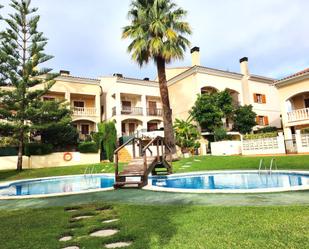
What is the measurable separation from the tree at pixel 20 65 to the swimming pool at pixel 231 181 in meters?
13.4

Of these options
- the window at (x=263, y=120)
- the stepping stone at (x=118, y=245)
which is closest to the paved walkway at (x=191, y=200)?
the stepping stone at (x=118, y=245)

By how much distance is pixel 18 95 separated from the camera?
20141 millimetres

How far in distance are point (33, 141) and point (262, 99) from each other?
28.5m

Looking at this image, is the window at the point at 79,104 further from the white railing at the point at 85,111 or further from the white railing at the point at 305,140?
the white railing at the point at 305,140

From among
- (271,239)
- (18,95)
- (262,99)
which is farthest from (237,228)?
(262,99)

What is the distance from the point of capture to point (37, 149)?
76.3ft

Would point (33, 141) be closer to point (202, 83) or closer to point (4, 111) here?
point (4, 111)

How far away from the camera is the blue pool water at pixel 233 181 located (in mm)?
9312

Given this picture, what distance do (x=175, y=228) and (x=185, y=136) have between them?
71.7 feet

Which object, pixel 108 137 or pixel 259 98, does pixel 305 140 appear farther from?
pixel 259 98

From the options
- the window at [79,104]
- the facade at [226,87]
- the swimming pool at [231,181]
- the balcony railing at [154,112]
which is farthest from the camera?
the balcony railing at [154,112]

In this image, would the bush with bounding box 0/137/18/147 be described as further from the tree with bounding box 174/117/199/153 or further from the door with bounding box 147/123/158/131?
the door with bounding box 147/123/158/131

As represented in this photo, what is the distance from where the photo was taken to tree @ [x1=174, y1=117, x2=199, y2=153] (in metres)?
25.2

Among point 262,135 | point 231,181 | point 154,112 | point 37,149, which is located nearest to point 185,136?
point 262,135
